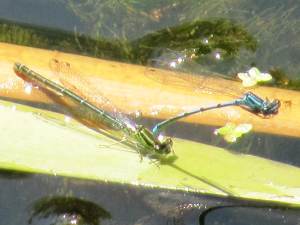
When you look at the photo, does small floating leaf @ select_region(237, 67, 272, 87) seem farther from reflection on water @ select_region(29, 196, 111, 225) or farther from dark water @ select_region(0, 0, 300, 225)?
reflection on water @ select_region(29, 196, 111, 225)

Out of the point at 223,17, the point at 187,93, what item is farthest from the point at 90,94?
the point at 223,17

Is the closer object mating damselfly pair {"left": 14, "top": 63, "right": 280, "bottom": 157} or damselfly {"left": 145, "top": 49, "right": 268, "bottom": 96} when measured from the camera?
mating damselfly pair {"left": 14, "top": 63, "right": 280, "bottom": 157}

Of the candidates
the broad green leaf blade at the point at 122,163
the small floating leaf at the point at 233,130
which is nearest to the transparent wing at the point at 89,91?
the broad green leaf blade at the point at 122,163

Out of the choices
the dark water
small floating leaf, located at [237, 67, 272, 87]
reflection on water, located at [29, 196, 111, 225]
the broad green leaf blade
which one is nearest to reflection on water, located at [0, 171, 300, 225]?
reflection on water, located at [29, 196, 111, 225]

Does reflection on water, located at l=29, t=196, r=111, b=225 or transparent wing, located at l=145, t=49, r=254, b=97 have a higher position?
transparent wing, located at l=145, t=49, r=254, b=97

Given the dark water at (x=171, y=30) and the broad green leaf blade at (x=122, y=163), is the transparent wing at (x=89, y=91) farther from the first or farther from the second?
the dark water at (x=171, y=30)

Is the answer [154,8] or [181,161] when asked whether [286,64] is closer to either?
[154,8]
